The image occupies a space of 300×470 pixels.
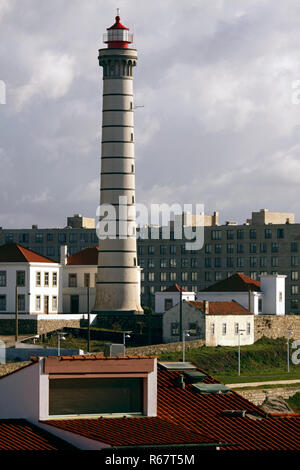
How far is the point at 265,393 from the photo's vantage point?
81000mm

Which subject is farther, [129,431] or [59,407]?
[59,407]

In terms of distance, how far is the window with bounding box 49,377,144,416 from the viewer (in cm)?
3325

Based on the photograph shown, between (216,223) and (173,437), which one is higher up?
(216,223)

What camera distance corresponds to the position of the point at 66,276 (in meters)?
107

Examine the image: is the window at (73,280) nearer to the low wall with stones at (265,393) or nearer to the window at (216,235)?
the low wall with stones at (265,393)

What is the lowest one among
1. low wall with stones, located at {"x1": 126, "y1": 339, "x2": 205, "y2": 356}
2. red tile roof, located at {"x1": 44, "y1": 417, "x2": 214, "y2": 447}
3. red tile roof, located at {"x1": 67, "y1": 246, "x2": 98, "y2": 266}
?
low wall with stones, located at {"x1": 126, "y1": 339, "x2": 205, "y2": 356}

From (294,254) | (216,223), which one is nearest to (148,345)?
(294,254)

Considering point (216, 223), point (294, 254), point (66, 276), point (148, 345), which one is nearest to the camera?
point (148, 345)

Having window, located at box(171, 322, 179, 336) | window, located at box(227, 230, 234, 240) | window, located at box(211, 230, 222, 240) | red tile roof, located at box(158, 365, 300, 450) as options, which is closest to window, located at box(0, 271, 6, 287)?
window, located at box(171, 322, 179, 336)

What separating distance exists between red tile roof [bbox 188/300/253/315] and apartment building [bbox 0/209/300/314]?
43.0 m

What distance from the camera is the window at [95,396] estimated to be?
33250mm

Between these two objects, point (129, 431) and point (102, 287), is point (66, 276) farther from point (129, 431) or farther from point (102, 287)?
point (129, 431)

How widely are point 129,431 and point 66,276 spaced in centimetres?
7633

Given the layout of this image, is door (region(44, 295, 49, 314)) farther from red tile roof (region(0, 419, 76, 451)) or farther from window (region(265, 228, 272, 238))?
red tile roof (region(0, 419, 76, 451))
